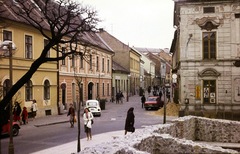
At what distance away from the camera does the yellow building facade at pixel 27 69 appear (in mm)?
22281

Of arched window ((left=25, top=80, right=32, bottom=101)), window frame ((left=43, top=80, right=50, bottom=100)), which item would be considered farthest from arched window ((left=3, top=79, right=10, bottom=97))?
window frame ((left=43, top=80, right=50, bottom=100))

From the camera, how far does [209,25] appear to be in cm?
2353

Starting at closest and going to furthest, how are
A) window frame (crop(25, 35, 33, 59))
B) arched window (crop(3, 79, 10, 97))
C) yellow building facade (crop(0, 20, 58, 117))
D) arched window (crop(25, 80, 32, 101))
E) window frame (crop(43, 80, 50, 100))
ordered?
arched window (crop(3, 79, 10, 97))
yellow building facade (crop(0, 20, 58, 117))
arched window (crop(25, 80, 32, 101))
window frame (crop(25, 35, 33, 59))
window frame (crop(43, 80, 50, 100))

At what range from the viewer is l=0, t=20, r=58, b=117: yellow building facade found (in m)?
22.3

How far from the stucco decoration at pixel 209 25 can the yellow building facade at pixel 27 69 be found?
48.6 ft

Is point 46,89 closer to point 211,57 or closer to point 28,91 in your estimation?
point 28,91

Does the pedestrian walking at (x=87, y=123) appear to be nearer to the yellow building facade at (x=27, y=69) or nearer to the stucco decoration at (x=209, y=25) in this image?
the yellow building facade at (x=27, y=69)

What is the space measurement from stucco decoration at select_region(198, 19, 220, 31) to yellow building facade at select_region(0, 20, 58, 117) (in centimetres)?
1481

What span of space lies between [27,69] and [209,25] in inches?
628

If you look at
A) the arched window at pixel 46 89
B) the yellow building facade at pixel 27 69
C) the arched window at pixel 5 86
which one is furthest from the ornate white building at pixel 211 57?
the arched window at pixel 5 86

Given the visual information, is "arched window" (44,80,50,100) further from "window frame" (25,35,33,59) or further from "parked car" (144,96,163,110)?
"parked car" (144,96,163,110)

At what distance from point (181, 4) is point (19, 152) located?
17.7 m

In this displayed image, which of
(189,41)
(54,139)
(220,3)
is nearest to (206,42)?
(189,41)

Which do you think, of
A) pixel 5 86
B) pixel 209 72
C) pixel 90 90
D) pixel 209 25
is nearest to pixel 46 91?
pixel 5 86
